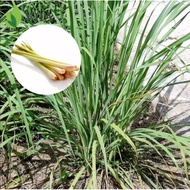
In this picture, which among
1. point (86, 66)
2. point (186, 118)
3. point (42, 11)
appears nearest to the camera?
point (86, 66)

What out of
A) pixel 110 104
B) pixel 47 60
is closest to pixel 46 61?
pixel 47 60

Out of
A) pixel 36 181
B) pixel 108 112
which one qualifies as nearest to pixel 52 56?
pixel 108 112

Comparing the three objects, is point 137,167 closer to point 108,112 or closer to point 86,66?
point 108,112

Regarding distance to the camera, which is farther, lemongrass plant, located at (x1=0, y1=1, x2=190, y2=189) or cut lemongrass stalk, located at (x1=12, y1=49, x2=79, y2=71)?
lemongrass plant, located at (x1=0, y1=1, x2=190, y2=189)

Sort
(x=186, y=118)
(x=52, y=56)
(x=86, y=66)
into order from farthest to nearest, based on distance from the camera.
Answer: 1. (x=186, y=118)
2. (x=86, y=66)
3. (x=52, y=56)

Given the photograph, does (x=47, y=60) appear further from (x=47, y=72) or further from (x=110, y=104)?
(x=110, y=104)

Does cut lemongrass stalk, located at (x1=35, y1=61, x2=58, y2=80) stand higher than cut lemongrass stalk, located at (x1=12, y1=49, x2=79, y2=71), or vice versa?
cut lemongrass stalk, located at (x1=12, y1=49, x2=79, y2=71)

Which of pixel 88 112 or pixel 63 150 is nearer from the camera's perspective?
pixel 88 112
